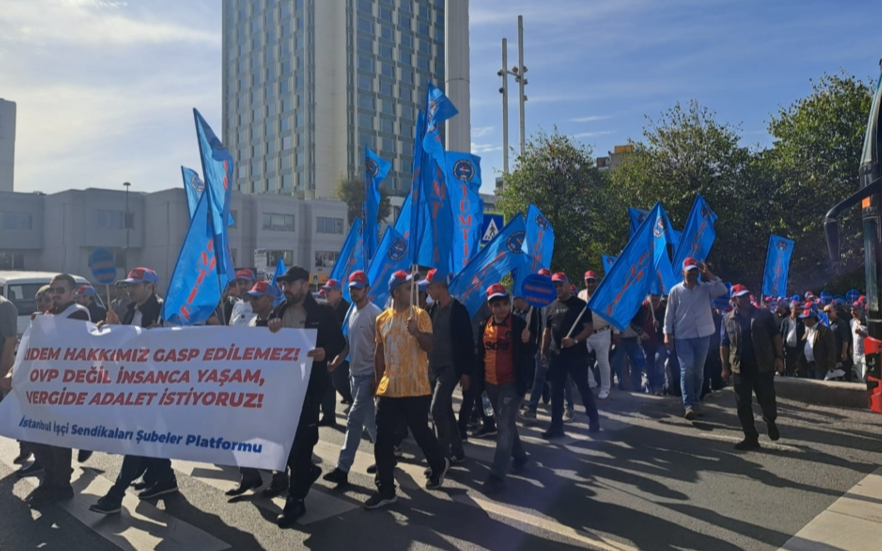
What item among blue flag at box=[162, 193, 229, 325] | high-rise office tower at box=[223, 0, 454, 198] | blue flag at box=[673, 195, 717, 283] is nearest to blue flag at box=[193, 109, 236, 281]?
blue flag at box=[162, 193, 229, 325]

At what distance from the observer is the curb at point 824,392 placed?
9180mm

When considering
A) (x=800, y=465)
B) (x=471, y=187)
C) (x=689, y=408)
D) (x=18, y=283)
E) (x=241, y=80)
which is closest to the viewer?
(x=800, y=465)

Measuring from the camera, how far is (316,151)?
279ft

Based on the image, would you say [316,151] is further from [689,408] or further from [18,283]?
[689,408]

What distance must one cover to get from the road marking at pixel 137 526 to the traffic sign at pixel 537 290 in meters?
3.65

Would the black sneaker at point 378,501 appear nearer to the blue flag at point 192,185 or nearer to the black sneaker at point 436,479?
the black sneaker at point 436,479

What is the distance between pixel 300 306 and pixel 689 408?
533 cm

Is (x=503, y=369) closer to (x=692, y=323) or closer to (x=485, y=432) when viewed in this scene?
(x=485, y=432)

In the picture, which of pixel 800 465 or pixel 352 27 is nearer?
pixel 800 465

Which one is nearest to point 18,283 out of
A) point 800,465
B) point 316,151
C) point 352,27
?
point 800,465

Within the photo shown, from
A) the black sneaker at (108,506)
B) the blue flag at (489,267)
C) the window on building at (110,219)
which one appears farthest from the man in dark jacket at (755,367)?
the window on building at (110,219)

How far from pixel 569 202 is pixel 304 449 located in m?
18.1

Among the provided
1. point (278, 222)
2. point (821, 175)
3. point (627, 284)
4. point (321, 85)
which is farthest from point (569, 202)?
point (321, 85)

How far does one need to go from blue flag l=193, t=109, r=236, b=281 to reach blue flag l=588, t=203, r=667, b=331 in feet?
13.4
